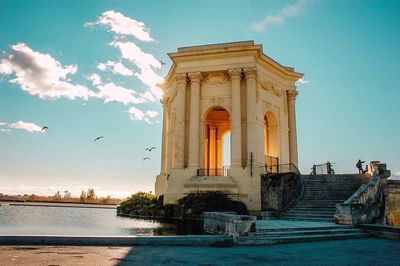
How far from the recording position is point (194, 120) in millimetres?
25750

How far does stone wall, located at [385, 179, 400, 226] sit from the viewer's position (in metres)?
18.5

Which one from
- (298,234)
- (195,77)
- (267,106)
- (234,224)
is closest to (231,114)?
(267,106)

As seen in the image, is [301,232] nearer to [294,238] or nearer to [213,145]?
[294,238]

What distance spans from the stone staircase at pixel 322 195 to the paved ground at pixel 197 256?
7803 mm

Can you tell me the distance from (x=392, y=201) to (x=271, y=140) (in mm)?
12268

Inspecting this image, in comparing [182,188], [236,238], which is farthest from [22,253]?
[182,188]

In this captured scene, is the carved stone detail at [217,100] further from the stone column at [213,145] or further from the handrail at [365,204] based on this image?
the handrail at [365,204]

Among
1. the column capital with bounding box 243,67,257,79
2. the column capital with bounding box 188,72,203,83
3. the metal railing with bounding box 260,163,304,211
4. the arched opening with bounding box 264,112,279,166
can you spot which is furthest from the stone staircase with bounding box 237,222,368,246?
the column capital with bounding box 188,72,203,83

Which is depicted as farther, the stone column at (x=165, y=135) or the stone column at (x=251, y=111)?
the stone column at (x=165, y=135)

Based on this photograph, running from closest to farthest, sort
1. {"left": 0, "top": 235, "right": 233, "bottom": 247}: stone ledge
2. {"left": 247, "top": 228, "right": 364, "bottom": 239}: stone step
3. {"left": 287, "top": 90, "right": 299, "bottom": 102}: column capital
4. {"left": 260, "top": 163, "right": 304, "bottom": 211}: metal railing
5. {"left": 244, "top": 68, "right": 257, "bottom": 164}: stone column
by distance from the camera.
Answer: {"left": 0, "top": 235, "right": 233, "bottom": 247}: stone ledge < {"left": 247, "top": 228, "right": 364, "bottom": 239}: stone step < {"left": 260, "top": 163, "right": 304, "bottom": 211}: metal railing < {"left": 244, "top": 68, "right": 257, "bottom": 164}: stone column < {"left": 287, "top": 90, "right": 299, "bottom": 102}: column capital

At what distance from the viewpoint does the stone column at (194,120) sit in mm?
25219

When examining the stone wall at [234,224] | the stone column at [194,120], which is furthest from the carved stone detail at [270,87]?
the stone wall at [234,224]

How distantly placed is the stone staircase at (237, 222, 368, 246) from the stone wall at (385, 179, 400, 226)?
632 centimetres

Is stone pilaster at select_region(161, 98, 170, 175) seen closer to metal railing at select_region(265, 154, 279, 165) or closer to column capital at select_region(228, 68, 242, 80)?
column capital at select_region(228, 68, 242, 80)
